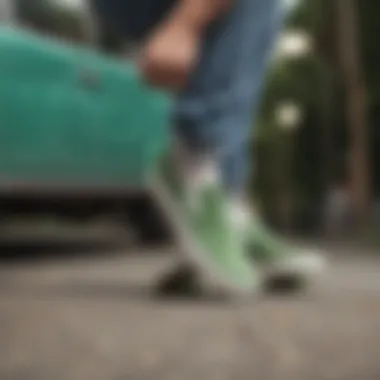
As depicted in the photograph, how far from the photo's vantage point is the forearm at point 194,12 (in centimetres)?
62

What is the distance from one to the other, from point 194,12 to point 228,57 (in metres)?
0.06

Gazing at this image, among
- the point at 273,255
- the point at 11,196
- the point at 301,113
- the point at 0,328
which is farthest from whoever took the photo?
the point at 11,196

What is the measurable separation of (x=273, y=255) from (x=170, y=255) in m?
0.07

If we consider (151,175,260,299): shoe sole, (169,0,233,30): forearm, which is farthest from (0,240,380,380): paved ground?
(169,0,233,30): forearm

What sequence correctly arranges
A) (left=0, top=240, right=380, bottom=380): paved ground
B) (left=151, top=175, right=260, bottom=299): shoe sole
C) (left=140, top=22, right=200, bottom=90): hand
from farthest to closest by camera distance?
(left=151, top=175, right=260, bottom=299): shoe sole < (left=140, top=22, right=200, bottom=90): hand < (left=0, top=240, right=380, bottom=380): paved ground

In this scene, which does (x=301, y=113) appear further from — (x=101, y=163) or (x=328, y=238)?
(x=101, y=163)

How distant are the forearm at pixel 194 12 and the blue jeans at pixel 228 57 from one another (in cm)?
2

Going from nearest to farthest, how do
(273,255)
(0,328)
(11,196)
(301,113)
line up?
(0,328), (301,113), (273,255), (11,196)

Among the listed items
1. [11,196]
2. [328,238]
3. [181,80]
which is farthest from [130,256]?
[181,80]

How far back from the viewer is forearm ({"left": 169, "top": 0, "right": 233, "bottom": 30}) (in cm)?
62

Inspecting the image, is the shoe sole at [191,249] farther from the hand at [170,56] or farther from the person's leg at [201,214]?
the hand at [170,56]

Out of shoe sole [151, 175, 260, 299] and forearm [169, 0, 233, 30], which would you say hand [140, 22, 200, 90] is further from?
shoe sole [151, 175, 260, 299]

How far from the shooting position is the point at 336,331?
0.58 meters

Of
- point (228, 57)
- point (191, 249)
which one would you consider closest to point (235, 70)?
point (228, 57)
